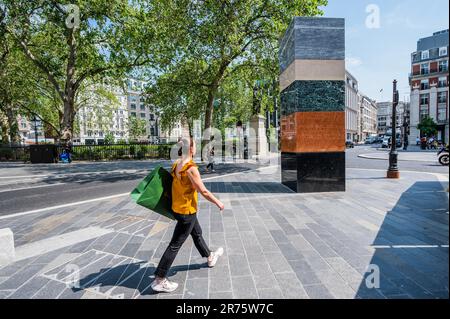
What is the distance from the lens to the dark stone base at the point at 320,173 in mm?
7973

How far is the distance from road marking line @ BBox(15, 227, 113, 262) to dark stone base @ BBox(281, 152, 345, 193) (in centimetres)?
554

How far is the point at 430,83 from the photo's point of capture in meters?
53.3

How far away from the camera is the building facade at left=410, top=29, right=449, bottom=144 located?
51.6 metres

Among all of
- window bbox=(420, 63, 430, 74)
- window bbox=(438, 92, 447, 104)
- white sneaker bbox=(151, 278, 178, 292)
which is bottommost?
white sneaker bbox=(151, 278, 178, 292)

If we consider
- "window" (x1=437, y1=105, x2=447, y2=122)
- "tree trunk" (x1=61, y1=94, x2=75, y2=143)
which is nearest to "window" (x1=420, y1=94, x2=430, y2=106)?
"window" (x1=437, y1=105, x2=447, y2=122)

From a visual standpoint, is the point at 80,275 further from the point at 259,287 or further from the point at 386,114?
the point at 386,114

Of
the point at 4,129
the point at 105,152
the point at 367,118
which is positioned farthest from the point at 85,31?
the point at 367,118

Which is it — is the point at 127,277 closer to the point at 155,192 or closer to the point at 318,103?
A: the point at 155,192

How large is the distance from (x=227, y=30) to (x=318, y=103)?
851cm

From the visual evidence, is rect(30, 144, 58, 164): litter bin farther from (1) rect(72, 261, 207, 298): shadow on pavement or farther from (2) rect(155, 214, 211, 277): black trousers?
(2) rect(155, 214, 211, 277): black trousers

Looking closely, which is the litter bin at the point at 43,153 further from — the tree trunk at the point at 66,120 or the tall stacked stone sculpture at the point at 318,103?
the tall stacked stone sculpture at the point at 318,103

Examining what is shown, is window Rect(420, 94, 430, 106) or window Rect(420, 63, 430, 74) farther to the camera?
window Rect(420, 63, 430, 74)

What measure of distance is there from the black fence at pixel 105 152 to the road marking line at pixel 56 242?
1941cm
